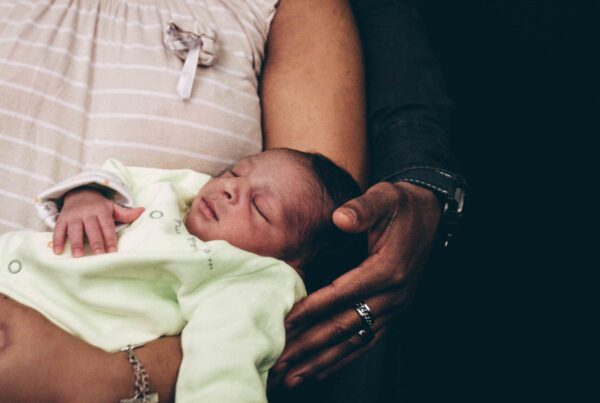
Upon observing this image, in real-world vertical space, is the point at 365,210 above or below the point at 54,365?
above

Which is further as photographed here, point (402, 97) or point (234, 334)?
point (402, 97)

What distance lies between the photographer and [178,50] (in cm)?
114

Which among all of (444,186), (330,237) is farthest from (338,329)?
(444,186)

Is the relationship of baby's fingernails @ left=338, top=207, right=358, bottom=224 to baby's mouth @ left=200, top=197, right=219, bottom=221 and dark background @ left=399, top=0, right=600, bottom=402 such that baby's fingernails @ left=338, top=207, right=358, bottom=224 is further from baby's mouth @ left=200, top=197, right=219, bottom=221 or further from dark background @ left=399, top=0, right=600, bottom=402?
dark background @ left=399, top=0, right=600, bottom=402

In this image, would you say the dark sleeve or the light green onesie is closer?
the light green onesie

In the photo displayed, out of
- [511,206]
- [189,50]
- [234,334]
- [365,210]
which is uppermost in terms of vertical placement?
[189,50]

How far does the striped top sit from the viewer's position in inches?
40.2

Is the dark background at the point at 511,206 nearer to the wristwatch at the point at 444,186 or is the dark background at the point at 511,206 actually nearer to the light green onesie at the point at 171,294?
the wristwatch at the point at 444,186

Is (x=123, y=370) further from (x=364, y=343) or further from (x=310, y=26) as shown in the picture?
(x=310, y=26)

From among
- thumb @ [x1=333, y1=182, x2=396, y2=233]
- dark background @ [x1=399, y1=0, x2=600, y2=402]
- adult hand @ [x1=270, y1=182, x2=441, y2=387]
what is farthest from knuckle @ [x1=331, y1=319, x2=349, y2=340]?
dark background @ [x1=399, y1=0, x2=600, y2=402]

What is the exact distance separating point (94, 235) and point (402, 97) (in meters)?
0.84

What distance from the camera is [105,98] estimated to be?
3.60ft

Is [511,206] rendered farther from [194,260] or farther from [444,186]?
[194,260]

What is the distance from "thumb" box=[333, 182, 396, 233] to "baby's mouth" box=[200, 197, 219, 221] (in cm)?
25
